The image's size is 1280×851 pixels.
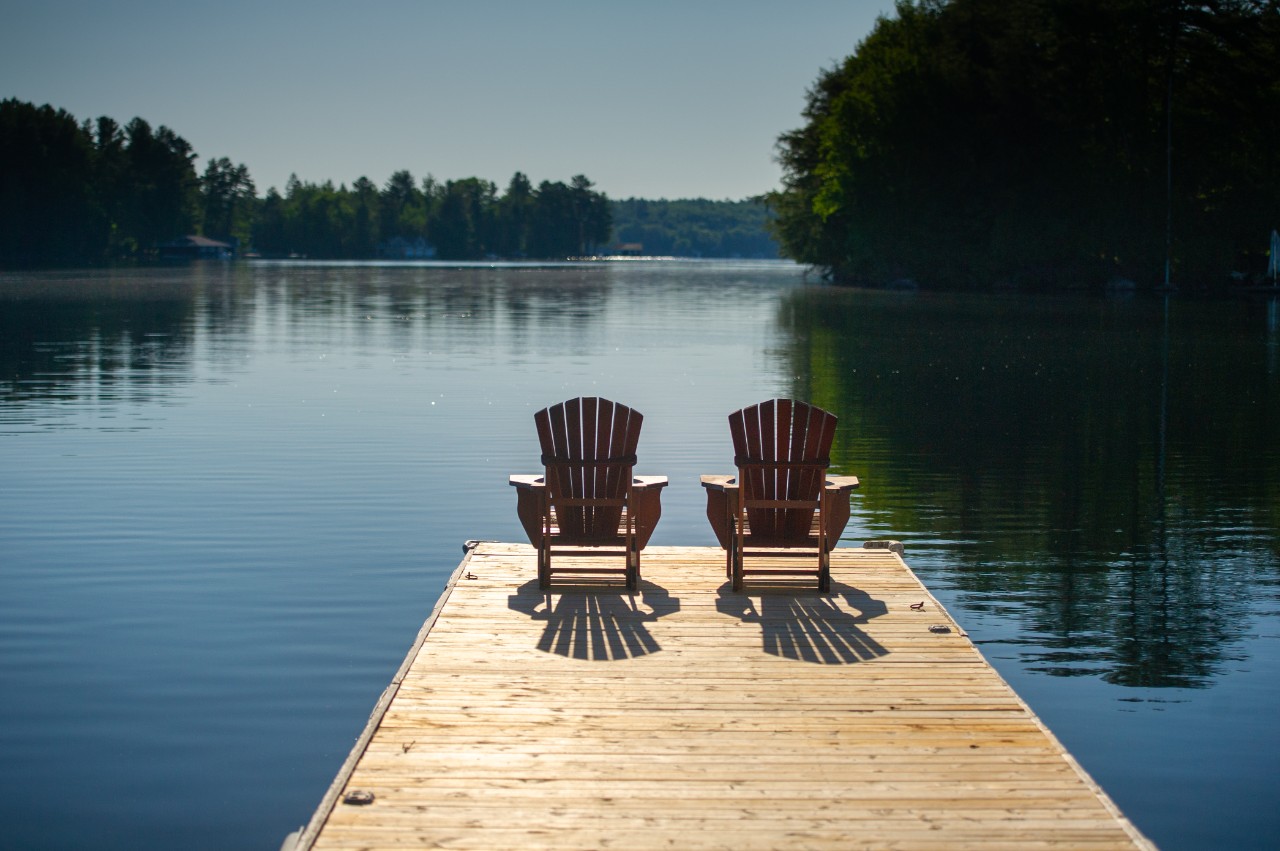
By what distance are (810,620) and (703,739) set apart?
209 cm

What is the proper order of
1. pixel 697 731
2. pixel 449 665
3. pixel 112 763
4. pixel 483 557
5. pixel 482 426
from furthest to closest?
pixel 482 426 → pixel 483 557 → pixel 449 665 → pixel 112 763 → pixel 697 731

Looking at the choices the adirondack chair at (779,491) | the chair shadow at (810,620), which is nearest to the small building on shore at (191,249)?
the adirondack chair at (779,491)

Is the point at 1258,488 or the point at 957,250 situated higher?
the point at 957,250

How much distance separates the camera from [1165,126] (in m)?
56.4

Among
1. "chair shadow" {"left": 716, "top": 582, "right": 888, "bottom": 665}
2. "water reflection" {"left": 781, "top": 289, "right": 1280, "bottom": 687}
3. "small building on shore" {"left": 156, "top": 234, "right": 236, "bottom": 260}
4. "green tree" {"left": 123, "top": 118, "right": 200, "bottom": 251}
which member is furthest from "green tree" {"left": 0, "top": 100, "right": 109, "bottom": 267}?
"chair shadow" {"left": 716, "top": 582, "right": 888, "bottom": 665}

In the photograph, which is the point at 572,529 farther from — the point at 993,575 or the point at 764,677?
the point at 993,575

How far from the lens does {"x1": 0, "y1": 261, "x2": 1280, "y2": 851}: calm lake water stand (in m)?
5.96

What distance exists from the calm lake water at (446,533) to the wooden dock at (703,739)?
1.82ft

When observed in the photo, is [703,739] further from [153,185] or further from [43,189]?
[153,185]

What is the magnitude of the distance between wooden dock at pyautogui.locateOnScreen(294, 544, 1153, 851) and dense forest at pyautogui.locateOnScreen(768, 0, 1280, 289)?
170ft

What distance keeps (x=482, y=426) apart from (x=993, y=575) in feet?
29.9

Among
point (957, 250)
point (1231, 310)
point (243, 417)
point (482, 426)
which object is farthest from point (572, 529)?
point (957, 250)

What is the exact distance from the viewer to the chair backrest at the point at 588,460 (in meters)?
7.98

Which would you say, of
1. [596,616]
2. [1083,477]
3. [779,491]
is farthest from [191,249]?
[596,616]
